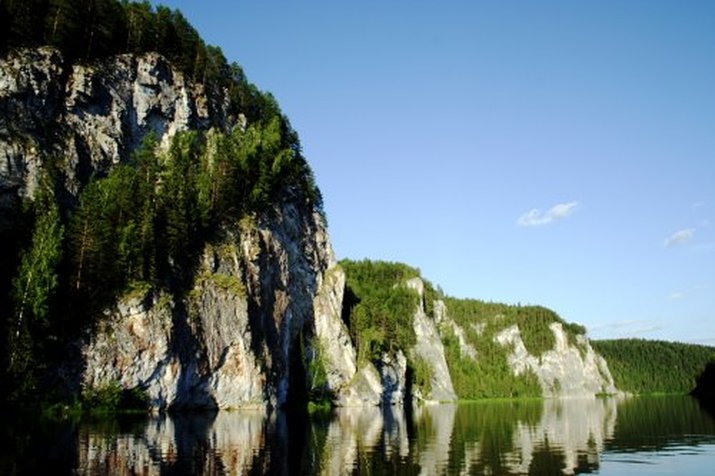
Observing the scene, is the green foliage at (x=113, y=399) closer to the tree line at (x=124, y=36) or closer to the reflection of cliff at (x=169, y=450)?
the reflection of cliff at (x=169, y=450)

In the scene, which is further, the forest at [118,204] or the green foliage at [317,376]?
the green foliage at [317,376]

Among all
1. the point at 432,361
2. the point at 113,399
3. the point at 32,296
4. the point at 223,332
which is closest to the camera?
the point at 32,296

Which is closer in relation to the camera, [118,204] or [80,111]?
[118,204]

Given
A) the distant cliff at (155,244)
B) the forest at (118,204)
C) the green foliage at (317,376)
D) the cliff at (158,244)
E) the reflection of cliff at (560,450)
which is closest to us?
the reflection of cliff at (560,450)

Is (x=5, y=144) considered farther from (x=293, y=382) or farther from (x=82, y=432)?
(x=293, y=382)

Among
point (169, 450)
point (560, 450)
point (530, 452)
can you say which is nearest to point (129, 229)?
point (169, 450)

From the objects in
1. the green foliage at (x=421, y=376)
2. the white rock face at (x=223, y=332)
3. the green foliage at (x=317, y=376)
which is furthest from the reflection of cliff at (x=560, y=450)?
the green foliage at (x=421, y=376)

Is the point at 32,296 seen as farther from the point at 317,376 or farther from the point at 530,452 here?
the point at 317,376

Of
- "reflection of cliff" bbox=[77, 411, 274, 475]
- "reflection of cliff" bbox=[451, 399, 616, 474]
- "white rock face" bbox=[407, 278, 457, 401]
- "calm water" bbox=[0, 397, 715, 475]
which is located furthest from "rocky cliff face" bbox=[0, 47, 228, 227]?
"white rock face" bbox=[407, 278, 457, 401]

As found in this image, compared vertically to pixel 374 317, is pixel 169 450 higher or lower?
lower

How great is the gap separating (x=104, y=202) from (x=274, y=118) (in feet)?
161

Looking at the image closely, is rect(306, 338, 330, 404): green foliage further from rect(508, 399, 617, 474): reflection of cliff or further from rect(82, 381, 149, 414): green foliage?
rect(508, 399, 617, 474): reflection of cliff

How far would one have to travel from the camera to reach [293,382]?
105m

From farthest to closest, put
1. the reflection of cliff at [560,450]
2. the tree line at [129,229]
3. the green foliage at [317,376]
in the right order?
the green foliage at [317,376], the tree line at [129,229], the reflection of cliff at [560,450]
